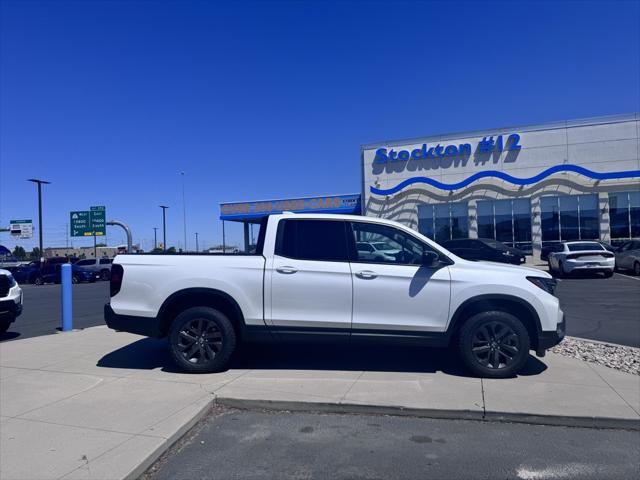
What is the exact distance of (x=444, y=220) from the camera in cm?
3281

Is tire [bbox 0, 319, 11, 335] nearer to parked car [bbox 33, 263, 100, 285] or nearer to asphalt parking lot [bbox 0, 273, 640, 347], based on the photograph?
asphalt parking lot [bbox 0, 273, 640, 347]

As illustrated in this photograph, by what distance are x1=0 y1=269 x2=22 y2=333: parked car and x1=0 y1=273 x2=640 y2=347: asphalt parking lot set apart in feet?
1.73

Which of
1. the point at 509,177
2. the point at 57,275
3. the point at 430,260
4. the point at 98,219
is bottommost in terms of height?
the point at 57,275

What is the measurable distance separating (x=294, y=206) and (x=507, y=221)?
15122 mm

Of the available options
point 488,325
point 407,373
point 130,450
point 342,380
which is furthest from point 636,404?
point 130,450

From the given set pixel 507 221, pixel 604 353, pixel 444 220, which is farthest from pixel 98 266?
pixel 604 353

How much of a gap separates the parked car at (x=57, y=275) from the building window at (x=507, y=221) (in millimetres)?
25433

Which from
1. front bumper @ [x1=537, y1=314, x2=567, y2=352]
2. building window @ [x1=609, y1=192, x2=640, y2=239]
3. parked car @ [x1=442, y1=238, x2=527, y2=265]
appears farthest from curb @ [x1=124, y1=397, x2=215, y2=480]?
building window @ [x1=609, y1=192, x2=640, y2=239]

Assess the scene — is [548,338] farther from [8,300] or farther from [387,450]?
[8,300]

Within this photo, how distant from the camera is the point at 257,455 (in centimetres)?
412

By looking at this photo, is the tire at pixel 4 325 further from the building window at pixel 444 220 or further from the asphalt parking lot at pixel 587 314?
the building window at pixel 444 220

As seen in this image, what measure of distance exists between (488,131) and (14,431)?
31288 mm

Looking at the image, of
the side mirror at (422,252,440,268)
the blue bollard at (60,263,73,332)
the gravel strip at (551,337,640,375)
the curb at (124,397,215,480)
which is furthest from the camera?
the blue bollard at (60,263,73,332)

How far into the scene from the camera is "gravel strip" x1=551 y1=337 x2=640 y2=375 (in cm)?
677
